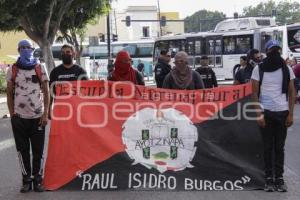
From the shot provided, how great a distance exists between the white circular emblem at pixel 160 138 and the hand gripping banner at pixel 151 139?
0.01 meters

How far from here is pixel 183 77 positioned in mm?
8086

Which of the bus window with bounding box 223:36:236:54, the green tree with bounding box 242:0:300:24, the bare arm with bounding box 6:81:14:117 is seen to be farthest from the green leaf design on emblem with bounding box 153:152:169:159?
the green tree with bounding box 242:0:300:24

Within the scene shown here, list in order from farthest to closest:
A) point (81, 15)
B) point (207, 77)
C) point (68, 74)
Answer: point (81, 15), point (207, 77), point (68, 74)

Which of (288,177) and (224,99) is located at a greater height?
(224,99)

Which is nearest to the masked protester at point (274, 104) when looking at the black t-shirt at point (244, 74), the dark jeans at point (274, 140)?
the dark jeans at point (274, 140)

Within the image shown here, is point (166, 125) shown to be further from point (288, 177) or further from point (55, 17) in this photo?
point (55, 17)

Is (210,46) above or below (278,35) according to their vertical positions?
below

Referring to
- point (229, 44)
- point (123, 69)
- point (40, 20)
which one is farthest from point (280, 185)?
point (229, 44)

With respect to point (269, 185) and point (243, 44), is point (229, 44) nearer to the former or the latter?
point (243, 44)

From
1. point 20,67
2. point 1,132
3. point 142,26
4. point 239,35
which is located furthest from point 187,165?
point 142,26

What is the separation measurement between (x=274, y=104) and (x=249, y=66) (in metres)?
3.83

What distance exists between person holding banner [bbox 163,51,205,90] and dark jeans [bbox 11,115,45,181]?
187 cm

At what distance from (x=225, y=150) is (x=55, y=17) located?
840 inches

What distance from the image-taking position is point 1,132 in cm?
1459
